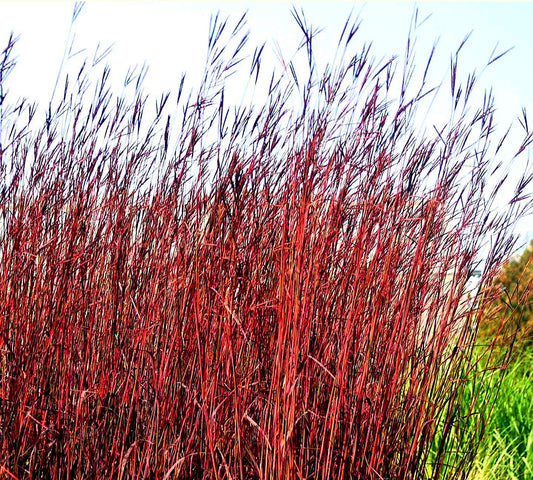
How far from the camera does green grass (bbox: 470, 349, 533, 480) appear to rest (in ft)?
11.0

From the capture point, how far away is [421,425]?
6.68 ft

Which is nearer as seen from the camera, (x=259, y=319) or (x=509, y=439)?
(x=259, y=319)

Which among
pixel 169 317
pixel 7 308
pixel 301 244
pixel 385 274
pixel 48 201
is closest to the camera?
pixel 301 244

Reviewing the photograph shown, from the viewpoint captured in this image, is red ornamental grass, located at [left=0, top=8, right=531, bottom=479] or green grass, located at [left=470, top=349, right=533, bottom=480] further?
green grass, located at [left=470, top=349, right=533, bottom=480]

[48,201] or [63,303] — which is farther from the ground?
[48,201]

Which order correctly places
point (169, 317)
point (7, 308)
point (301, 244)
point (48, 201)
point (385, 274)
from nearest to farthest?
point (301, 244) → point (385, 274) → point (169, 317) → point (7, 308) → point (48, 201)

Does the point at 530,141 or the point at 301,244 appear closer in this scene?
the point at 301,244

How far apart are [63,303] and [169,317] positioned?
37 centimetres

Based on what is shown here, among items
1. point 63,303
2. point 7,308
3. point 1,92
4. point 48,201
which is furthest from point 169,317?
point 1,92

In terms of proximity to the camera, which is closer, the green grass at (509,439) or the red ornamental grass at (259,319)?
the red ornamental grass at (259,319)

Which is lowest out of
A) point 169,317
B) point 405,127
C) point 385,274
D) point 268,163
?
point 169,317

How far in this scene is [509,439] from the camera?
3.90 metres

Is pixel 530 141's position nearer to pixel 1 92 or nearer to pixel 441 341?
pixel 441 341

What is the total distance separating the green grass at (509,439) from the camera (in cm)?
336
